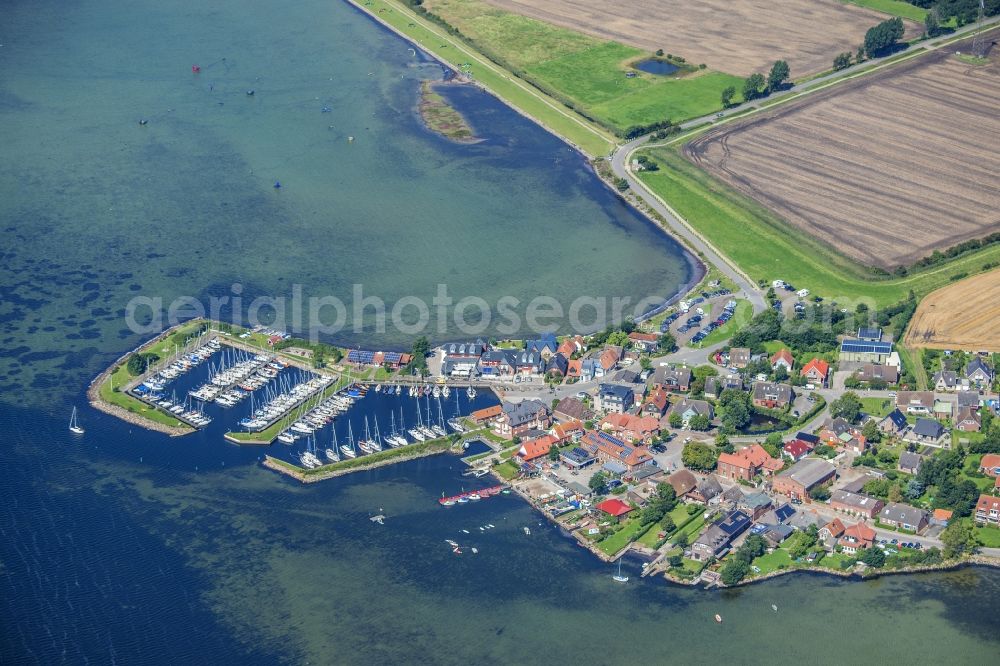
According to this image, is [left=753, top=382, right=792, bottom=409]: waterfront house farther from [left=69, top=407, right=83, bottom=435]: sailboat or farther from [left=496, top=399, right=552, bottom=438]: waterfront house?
[left=69, top=407, right=83, bottom=435]: sailboat

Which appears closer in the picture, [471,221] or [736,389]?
[736,389]

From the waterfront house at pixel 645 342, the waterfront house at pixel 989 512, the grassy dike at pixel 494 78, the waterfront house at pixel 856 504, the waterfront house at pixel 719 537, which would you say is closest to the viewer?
the waterfront house at pixel 719 537

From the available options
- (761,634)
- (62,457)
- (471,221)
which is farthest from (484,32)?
(761,634)

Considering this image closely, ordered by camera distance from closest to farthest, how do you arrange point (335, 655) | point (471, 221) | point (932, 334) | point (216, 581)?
point (335, 655) → point (216, 581) → point (932, 334) → point (471, 221)

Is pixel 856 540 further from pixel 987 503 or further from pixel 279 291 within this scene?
pixel 279 291

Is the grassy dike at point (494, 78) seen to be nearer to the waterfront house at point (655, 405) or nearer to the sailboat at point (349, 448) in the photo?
the waterfront house at point (655, 405)

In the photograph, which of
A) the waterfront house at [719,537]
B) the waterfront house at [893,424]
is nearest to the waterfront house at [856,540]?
the waterfront house at [719,537]

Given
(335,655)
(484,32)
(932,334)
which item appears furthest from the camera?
(484,32)

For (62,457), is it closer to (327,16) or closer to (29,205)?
(29,205)
